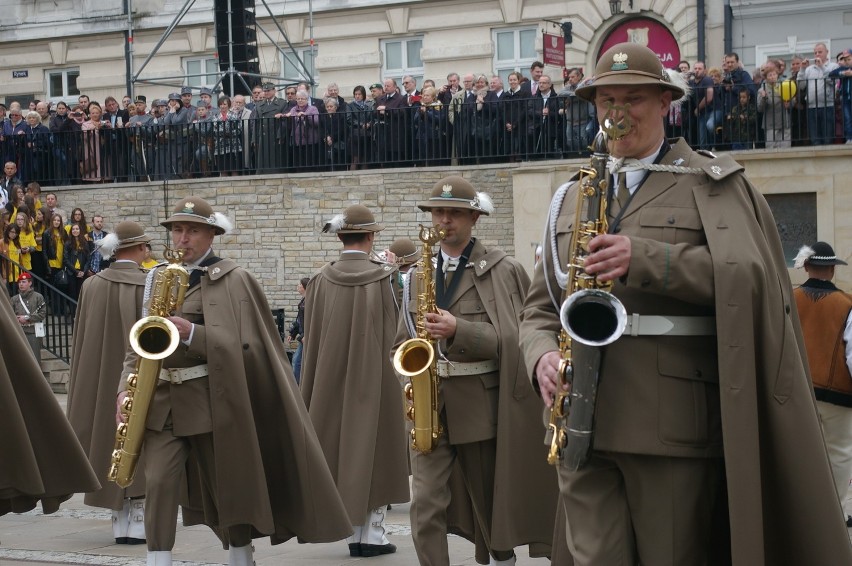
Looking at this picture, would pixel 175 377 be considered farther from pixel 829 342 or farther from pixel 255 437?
pixel 829 342

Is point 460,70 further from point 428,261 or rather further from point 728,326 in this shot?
point 728,326

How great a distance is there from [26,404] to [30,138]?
1777 centimetres

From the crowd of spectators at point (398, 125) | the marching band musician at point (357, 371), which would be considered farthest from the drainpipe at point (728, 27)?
the marching band musician at point (357, 371)

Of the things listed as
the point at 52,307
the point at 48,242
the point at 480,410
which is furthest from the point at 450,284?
the point at 48,242

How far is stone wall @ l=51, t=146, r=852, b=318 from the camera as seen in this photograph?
1914 centimetres

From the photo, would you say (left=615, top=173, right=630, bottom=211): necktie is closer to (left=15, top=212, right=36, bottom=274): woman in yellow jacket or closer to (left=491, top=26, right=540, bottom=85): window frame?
(left=15, top=212, right=36, bottom=274): woman in yellow jacket

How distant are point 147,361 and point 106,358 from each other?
122 inches

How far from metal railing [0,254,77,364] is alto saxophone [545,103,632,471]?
55.0 feet

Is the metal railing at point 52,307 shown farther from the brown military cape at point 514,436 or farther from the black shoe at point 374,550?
the brown military cape at point 514,436

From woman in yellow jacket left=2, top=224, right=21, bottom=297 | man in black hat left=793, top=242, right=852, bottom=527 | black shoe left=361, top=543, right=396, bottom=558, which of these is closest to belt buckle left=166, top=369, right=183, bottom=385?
black shoe left=361, top=543, right=396, bottom=558

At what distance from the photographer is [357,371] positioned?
10.3 m

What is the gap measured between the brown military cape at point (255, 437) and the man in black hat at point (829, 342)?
3665 mm

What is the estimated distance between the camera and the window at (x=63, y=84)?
32.9 metres

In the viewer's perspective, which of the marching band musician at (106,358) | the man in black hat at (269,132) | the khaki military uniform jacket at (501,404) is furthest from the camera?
the man in black hat at (269,132)
